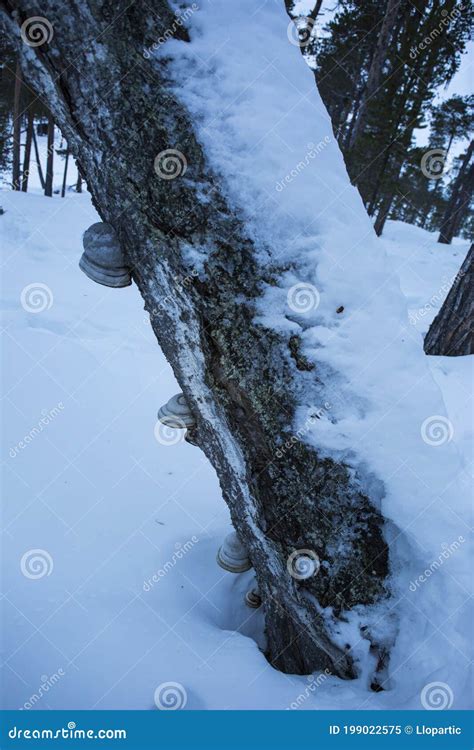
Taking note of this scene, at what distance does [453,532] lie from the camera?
1.79 metres

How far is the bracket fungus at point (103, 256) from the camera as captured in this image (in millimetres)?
1703

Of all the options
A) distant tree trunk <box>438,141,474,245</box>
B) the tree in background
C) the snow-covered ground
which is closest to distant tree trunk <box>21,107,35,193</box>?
the tree in background

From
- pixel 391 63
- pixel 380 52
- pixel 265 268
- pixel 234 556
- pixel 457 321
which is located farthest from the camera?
pixel 391 63

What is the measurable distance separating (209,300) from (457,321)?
13.0ft

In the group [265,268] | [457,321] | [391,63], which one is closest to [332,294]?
[265,268]

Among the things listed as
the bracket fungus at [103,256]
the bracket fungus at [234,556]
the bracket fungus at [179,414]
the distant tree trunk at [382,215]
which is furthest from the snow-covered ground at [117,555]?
the distant tree trunk at [382,215]

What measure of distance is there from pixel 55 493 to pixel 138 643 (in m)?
1.24

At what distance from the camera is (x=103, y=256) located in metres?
1.71

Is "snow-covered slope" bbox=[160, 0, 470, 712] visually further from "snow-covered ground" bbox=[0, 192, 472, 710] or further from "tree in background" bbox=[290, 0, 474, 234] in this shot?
"tree in background" bbox=[290, 0, 474, 234]

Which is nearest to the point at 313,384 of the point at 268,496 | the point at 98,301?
the point at 268,496

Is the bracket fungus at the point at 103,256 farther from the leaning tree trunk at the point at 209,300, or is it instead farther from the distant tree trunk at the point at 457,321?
the distant tree trunk at the point at 457,321

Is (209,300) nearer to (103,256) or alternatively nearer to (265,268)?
(265,268)

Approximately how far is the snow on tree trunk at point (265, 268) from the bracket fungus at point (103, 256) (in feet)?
0.18

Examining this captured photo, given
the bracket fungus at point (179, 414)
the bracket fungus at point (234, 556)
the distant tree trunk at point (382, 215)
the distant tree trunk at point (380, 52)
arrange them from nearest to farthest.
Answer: the bracket fungus at point (179, 414) → the bracket fungus at point (234, 556) → the distant tree trunk at point (380, 52) → the distant tree trunk at point (382, 215)
